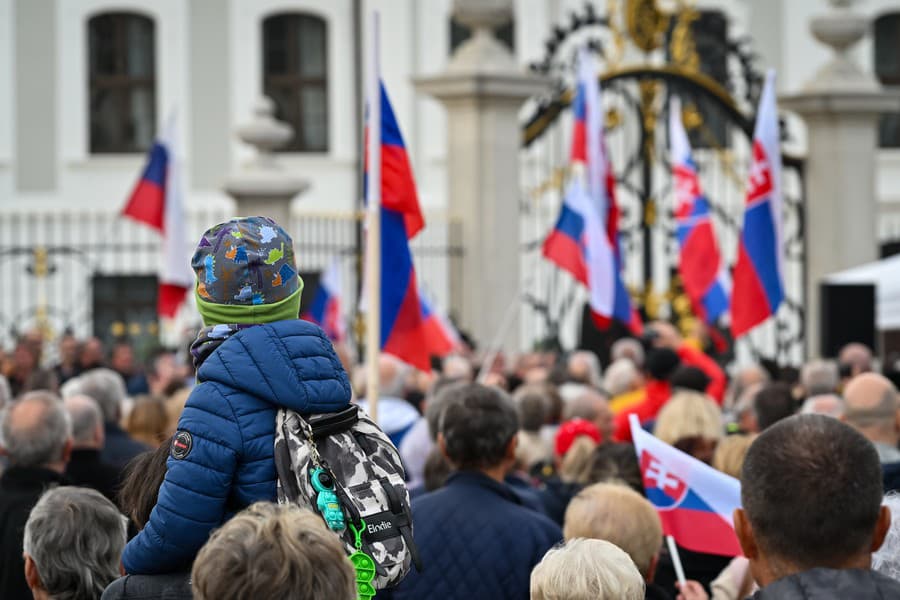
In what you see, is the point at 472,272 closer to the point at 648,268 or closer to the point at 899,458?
the point at 648,268

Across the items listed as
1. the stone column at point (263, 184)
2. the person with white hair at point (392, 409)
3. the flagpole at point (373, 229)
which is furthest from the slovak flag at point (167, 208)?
the flagpole at point (373, 229)

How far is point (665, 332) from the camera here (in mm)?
12930

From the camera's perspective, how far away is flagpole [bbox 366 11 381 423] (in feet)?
22.0

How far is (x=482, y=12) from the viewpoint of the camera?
15.1 meters

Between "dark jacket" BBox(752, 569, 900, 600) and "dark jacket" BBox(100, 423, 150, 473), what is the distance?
4.57 m

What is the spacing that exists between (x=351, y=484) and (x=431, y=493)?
1617 mm

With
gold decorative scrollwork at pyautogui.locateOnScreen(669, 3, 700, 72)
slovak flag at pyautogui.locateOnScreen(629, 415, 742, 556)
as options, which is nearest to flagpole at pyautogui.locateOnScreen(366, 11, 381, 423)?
slovak flag at pyautogui.locateOnScreen(629, 415, 742, 556)

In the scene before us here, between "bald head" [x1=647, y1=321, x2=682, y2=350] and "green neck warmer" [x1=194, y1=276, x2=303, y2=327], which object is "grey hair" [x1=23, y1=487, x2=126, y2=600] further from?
"bald head" [x1=647, y1=321, x2=682, y2=350]

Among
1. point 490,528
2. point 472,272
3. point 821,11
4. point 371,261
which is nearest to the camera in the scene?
point 490,528

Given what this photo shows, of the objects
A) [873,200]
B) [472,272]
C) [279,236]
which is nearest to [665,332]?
[472,272]

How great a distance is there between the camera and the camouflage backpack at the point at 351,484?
3809 mm

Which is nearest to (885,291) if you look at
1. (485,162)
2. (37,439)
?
(485,162)

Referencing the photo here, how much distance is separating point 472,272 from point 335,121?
14359 millimetres

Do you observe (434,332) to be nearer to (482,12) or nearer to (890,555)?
(482,12)
